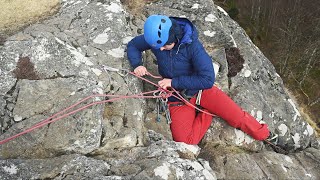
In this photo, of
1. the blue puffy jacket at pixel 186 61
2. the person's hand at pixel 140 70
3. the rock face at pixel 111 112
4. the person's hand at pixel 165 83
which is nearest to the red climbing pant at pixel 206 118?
the rock face at pixel 111 112

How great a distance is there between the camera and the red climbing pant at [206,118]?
7309 mm

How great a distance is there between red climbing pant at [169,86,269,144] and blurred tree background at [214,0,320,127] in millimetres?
15127

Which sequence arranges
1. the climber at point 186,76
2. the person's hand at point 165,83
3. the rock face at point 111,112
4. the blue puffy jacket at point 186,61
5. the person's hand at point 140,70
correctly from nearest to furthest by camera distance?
1. the rock face at point 111,112
2. the climber at point 186,76
3. the blue puffy jacket at point 186,61
4. the person's hand at point 165,83
5. the person's hand at point 140,70

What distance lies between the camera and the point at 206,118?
24.9 ft

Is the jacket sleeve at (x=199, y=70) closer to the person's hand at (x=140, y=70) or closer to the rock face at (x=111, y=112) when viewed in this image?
the person's hand at (x=140, y=70)

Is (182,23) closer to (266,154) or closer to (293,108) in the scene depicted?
(266,154)

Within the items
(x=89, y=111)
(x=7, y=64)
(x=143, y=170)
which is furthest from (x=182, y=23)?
(x=7, y=64)

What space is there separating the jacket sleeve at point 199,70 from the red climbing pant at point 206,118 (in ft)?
2.36

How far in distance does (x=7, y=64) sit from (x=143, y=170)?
3.36 metres

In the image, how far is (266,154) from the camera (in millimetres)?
7496

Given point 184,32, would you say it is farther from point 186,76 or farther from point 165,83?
point 165,83

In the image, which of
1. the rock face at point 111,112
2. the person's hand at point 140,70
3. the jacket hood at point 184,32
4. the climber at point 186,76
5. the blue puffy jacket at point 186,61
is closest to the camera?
the rock face at point 111,112

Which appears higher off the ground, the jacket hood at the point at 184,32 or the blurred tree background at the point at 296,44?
the jacket hood at the point at 184,32

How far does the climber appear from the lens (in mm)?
6383
